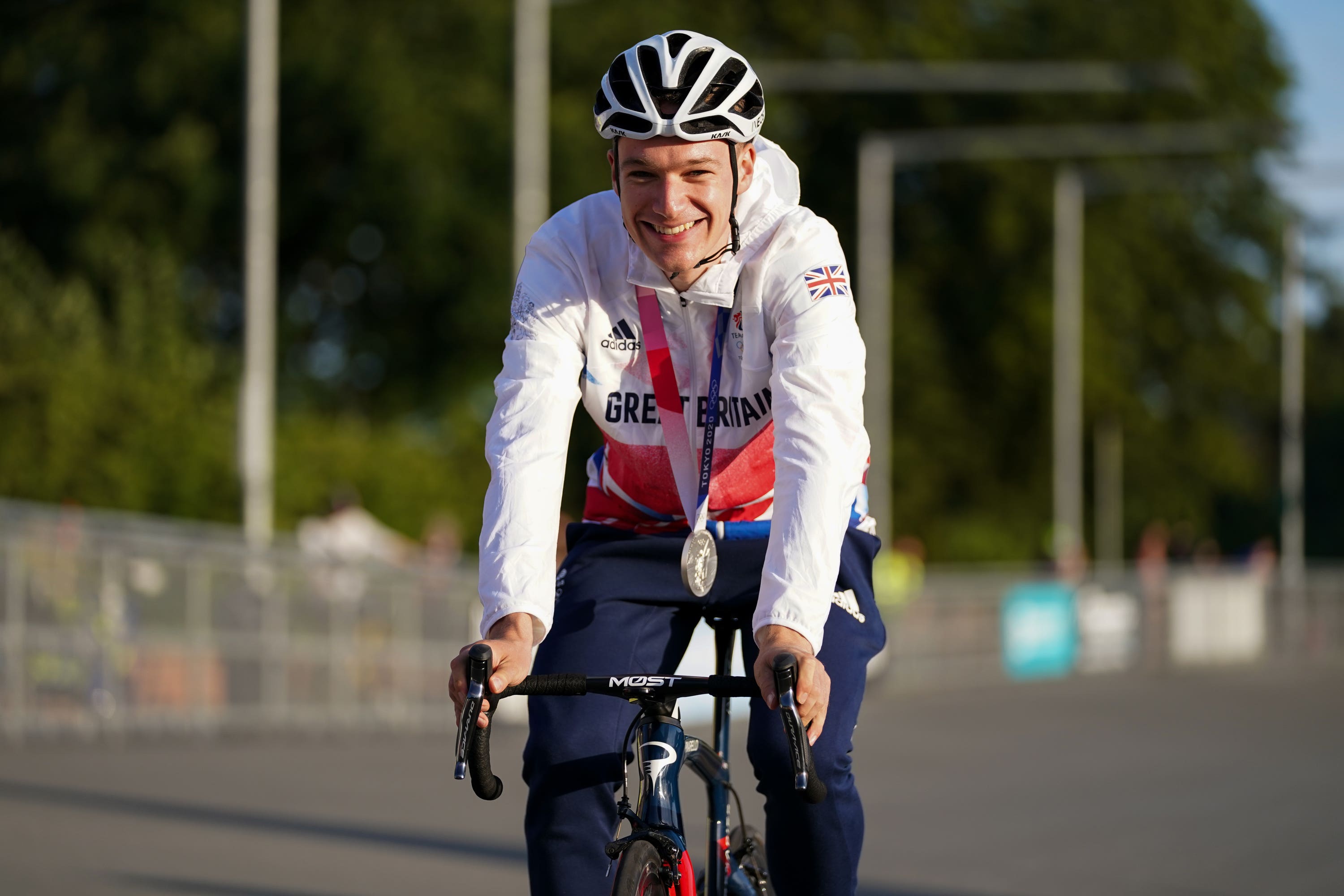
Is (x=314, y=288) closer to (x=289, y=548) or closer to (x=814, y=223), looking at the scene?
(x=289, y=548)

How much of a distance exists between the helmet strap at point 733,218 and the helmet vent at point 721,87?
0.11 m

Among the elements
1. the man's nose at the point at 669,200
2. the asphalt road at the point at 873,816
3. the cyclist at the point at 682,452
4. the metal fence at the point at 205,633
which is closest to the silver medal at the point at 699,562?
the cyclist at the point at 682,452

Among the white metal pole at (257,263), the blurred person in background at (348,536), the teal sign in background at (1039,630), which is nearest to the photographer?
the blurred person in background at (348,536)

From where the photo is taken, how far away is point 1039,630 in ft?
77.2

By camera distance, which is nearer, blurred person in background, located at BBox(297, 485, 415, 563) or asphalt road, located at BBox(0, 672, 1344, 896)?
asphalt road, located at BBox(0, 672, 1344, 896)

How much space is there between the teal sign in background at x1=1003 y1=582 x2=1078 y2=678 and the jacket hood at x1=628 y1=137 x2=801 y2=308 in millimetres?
18901

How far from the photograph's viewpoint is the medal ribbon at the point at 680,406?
4.32 m

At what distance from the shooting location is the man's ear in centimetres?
429

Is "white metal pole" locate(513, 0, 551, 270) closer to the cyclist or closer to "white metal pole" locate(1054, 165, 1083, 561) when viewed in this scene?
"white metal pole" locate(1054, 165, 1083, 561)

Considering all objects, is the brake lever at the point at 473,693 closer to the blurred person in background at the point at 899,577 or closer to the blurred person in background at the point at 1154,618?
the blurred person in background at the point at 899,577

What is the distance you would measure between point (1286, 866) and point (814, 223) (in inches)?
219

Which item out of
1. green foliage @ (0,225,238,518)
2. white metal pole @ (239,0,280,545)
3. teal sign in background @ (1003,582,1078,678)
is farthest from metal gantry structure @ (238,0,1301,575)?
teal sign in background @ (1003,582,1078,678)

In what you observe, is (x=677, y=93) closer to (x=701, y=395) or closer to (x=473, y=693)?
(x=701, y=395)

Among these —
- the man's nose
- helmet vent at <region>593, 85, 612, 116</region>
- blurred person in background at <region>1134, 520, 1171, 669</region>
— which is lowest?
blurred person in background at <region>1134, 520, 1171, 669</region>
